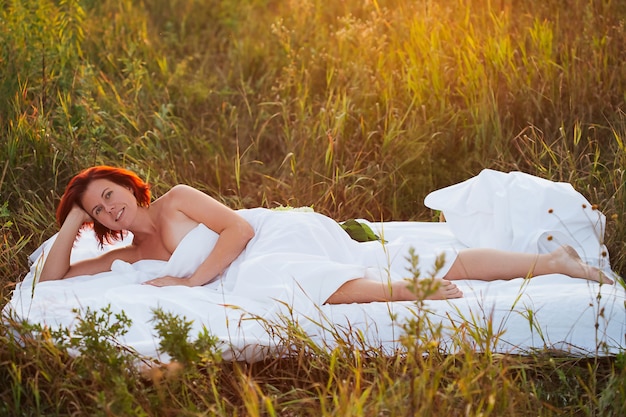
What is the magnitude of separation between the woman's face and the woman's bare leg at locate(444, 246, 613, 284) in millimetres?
1428

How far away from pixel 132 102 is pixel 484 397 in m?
3.44

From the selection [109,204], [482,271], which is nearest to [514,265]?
[482,271]

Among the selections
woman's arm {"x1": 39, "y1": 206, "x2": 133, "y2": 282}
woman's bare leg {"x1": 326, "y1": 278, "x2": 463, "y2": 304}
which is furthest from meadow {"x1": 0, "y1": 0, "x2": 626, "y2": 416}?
woman's bare leg {"x1": 326, "y1": 278, "x2": 463, "y2": 304}

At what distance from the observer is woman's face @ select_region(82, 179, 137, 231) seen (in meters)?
3.55

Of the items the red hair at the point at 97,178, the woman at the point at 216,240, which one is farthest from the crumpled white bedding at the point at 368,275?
the red hair at the point at 97,178

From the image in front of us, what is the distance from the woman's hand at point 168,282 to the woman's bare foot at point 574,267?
5.08 ft

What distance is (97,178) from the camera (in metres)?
3.57

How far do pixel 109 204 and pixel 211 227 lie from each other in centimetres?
46

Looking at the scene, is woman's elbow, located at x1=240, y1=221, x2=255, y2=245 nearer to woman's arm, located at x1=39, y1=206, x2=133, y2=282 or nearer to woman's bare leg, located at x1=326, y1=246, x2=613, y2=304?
woman's bare leg, located at x1=326, y1=246, x2=613, y2=304

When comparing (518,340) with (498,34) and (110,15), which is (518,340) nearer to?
(498,34)

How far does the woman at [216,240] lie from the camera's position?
333cm

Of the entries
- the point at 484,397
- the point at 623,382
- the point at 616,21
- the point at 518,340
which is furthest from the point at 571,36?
the point at 484,397

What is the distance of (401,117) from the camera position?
15.5ft

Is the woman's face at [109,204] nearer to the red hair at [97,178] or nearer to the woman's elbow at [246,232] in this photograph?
the red hair at [97,178]
